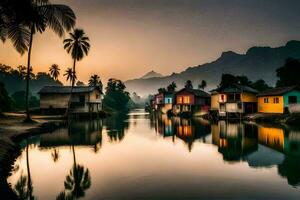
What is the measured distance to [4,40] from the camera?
43.1 ft

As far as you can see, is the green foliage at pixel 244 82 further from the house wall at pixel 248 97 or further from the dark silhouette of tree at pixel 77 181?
the dark silhouette of tree at pixel 77 181

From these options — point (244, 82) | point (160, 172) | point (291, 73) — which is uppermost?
point (291, 73)

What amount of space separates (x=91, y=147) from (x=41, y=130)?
14.7 m

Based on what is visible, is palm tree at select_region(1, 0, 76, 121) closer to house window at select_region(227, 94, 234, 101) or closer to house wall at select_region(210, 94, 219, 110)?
house window at select_region(227, 94, 234, 101)

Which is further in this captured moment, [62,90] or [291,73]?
[291,73]

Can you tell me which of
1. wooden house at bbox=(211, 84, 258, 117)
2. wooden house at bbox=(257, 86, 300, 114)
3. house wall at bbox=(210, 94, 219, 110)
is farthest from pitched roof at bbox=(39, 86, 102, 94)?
wooden house at bbox=(257, 86, 300, 114)

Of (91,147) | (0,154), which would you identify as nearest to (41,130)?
(91,147)

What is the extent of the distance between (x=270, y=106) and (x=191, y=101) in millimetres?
28953

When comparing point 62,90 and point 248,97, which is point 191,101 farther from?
point 62,90

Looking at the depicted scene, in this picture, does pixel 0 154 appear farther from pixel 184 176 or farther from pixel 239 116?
pixel 239 116

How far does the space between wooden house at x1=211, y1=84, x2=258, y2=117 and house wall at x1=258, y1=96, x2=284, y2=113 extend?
2.06m

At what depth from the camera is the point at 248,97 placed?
210ft

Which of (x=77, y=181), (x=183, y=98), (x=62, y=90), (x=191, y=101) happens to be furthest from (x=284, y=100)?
(x=62, y=90)

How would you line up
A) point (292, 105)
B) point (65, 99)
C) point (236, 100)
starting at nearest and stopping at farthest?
point (292, 105) → point (236, 100) → point (65, 99)
